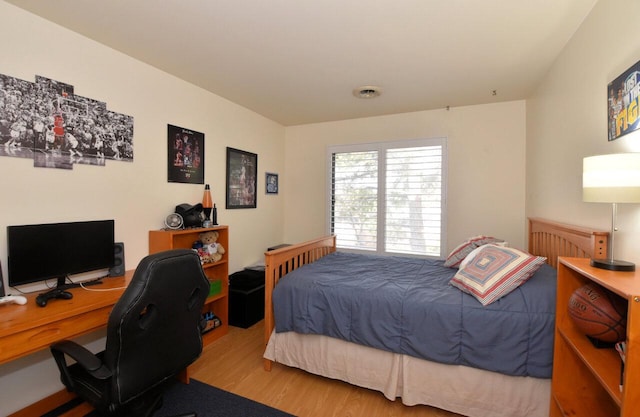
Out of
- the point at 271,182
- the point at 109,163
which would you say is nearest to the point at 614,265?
the point at 109,163

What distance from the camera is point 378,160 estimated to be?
390 centimetres

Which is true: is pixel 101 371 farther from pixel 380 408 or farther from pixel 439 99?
pixel 439 99

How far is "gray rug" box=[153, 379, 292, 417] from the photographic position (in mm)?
1909

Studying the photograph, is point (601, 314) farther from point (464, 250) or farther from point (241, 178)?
point (241, 178)

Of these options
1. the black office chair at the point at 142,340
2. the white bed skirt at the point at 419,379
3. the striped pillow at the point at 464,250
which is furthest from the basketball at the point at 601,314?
the black office chair at the point at 142,340

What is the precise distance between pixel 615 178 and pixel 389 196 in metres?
2.64

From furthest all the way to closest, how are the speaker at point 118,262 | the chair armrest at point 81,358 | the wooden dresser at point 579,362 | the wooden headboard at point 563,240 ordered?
the speaker at point 118,262 → the wooden headboard at point 563,240 → the chair armrest at point 81,358 → the wooden dresser at point 579,362

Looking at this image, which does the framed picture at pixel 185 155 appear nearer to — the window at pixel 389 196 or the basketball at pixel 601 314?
the window at pixel 389 196

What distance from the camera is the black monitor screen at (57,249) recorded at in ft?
5.53

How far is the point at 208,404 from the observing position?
1.99 m

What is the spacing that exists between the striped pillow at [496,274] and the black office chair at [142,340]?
1.66m

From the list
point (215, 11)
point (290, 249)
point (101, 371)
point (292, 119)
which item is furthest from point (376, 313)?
point (292, 119)

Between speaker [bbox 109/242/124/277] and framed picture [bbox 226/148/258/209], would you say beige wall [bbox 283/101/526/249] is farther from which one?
speaker [bbox 109/242/124/277]

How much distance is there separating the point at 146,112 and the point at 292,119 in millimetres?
1978
